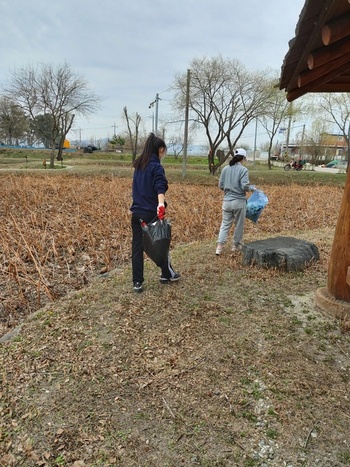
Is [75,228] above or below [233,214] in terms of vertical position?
below

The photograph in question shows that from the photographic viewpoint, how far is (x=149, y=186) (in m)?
3.35

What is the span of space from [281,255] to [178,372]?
2.28 meters

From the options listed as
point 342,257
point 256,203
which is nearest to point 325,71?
point 342,257

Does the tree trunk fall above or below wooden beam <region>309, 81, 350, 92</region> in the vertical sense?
below

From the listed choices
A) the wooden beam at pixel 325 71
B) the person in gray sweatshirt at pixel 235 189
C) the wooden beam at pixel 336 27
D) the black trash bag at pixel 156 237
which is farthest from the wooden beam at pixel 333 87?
the black trash bag at pixel 156 237

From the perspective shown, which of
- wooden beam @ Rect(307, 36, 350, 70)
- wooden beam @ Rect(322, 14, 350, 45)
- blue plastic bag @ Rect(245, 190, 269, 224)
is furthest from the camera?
blue plastic bag @ Rect(245, 190, 269, 224)

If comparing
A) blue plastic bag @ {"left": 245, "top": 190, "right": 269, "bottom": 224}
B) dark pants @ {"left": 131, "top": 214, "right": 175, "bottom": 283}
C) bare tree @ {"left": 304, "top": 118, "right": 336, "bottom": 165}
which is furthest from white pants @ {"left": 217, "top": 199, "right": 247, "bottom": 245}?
bare tree @ {"left": 304, "top": 118, "right": 336, "bottom": 165}

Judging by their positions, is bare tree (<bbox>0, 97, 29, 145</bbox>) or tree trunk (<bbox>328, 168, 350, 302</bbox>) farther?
bare tree (<bbox>0, 97, 29, 145</bbox>)

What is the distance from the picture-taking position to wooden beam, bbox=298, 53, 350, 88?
8.75 ft

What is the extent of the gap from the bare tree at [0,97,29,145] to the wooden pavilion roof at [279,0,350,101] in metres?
42.5

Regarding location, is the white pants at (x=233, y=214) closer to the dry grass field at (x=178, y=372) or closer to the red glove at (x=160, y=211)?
the dry grass field at (x=178, y=372)

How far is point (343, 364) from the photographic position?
8.28 ft

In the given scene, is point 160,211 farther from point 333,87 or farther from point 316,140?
point 316,140

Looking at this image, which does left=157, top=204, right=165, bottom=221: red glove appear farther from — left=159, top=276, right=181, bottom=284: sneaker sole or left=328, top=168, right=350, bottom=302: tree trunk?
left=328, top=168, right=350, bottom=302: tree trunk
